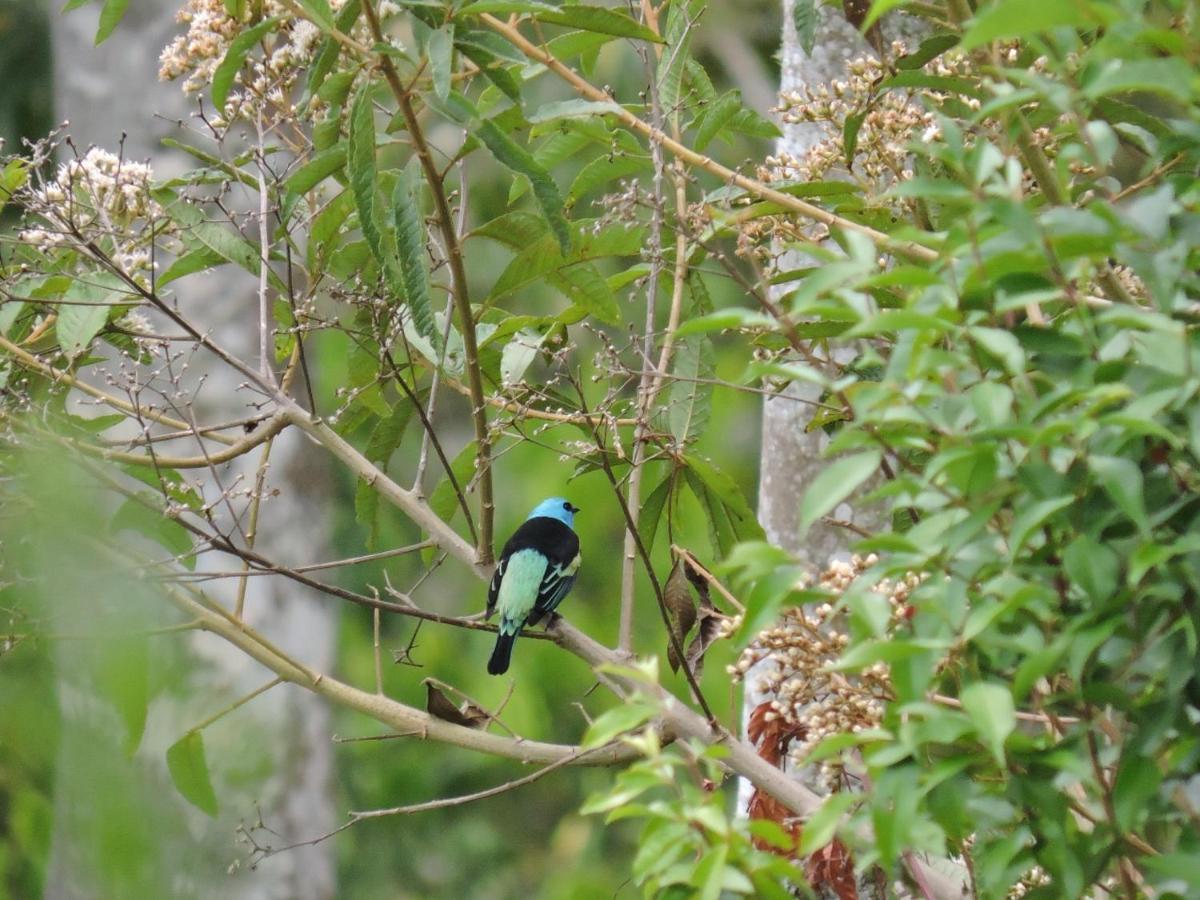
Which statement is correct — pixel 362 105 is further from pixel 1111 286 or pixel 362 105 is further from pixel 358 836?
pixel 358 836

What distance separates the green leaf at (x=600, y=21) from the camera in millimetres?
2033

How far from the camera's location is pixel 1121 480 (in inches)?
43.3

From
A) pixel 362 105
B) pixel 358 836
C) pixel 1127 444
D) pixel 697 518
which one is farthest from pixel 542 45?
pixel 358 836

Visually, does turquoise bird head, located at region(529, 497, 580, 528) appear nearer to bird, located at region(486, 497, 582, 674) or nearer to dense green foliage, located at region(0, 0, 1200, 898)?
bird, located at region(486, 497, 582, 674)

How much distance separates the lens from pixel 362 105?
188 centimetres

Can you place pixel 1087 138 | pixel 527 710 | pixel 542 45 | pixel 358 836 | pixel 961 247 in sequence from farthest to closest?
1. pixel 358 836
2. pixel 527 710
3. pixel 542 45
4. pixel 1087 138
5. pixel 961 247

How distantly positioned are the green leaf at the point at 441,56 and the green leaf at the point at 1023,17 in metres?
0.84

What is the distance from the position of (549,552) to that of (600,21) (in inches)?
61.0

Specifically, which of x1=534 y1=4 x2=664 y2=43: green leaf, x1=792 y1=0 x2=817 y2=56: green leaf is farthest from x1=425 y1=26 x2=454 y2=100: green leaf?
x1=792 y1=0 x2=817 y2=56: green leaf

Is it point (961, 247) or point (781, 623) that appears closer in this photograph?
point (961, 247)

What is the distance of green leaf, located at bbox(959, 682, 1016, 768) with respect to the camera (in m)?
1.07

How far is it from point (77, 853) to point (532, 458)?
15.6 ft

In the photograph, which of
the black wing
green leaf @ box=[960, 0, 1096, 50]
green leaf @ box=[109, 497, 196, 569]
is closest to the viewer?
green leaf @ box=[960, 0, 1096, 50]

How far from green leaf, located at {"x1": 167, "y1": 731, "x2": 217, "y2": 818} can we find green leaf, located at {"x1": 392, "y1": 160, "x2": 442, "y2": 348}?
0.82 metres
